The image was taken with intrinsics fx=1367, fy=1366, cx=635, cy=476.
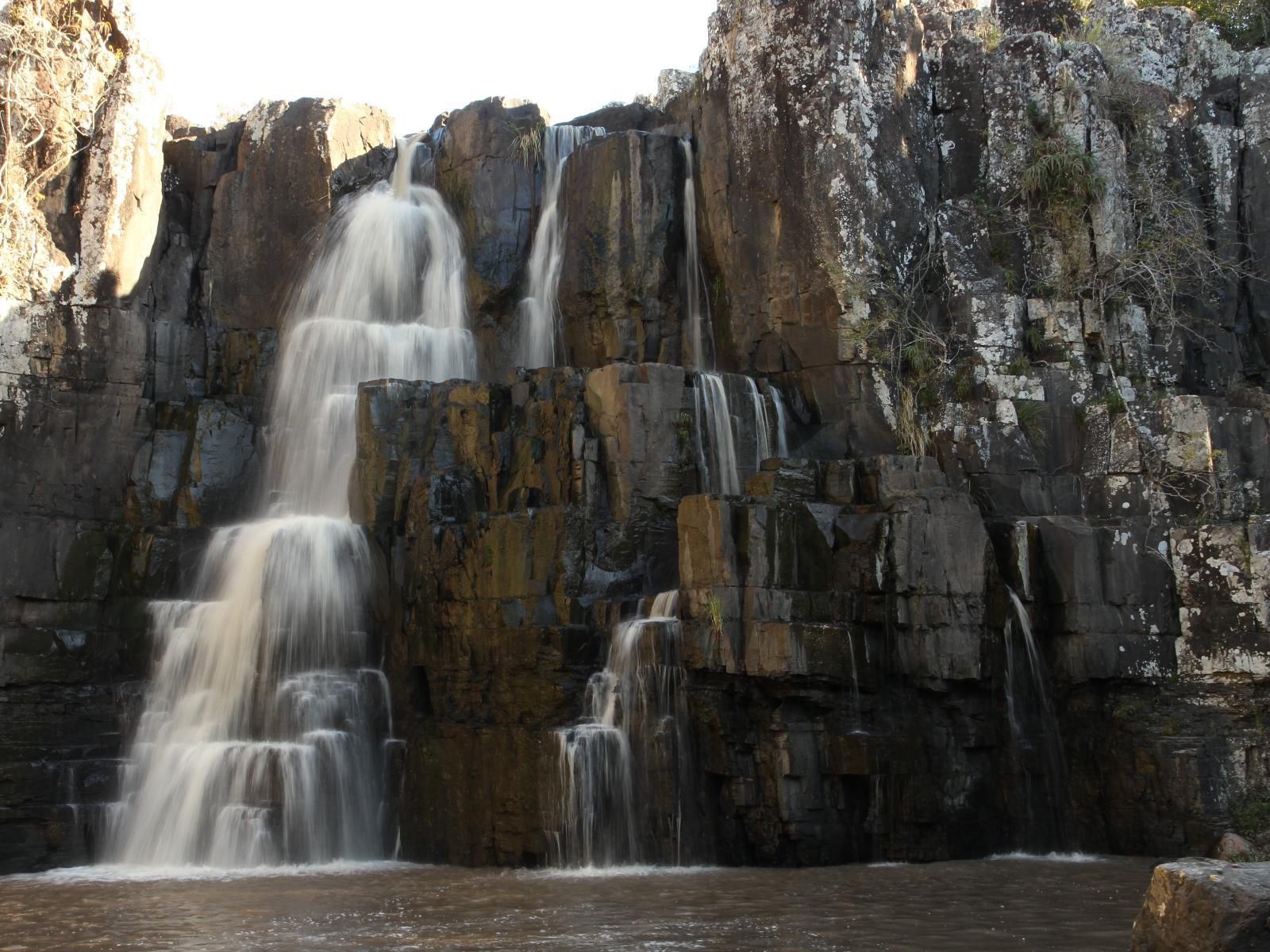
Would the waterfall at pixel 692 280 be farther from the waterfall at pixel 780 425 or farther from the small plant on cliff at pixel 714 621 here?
the small plant on cliff at pixel 714 621

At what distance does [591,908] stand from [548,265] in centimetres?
1287

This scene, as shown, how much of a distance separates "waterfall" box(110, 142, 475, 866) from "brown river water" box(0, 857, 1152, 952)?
2.61 ft

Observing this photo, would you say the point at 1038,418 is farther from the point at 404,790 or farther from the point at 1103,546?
the point at 404,790

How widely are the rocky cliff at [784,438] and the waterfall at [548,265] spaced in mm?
273

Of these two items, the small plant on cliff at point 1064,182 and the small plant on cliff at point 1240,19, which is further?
the small plant on cliff at point 1240,19

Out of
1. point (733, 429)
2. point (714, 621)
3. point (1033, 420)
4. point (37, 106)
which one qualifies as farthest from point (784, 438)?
point (37, 106)

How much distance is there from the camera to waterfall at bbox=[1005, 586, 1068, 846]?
16031mm

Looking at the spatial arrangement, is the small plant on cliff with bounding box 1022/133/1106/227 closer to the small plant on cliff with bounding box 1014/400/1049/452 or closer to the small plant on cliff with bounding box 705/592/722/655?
the small plant on cliff with bounding box 1014/400/1049/452

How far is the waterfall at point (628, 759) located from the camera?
14695 millimetres

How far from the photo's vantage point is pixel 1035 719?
1627cm

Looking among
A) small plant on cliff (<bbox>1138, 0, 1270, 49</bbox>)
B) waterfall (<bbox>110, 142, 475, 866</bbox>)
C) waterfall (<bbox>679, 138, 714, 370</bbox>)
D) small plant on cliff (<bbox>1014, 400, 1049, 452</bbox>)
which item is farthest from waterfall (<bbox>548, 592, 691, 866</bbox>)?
small plant on cliff (<bbox>1138, 0, 1270, 49</bbox>)

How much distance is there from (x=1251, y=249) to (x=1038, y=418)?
522cm

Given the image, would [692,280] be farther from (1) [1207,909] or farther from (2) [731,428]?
(1) [1207,909]

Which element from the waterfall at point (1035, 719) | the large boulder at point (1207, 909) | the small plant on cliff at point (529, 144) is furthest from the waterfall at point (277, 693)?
the large boulder at point (1207, 909)
